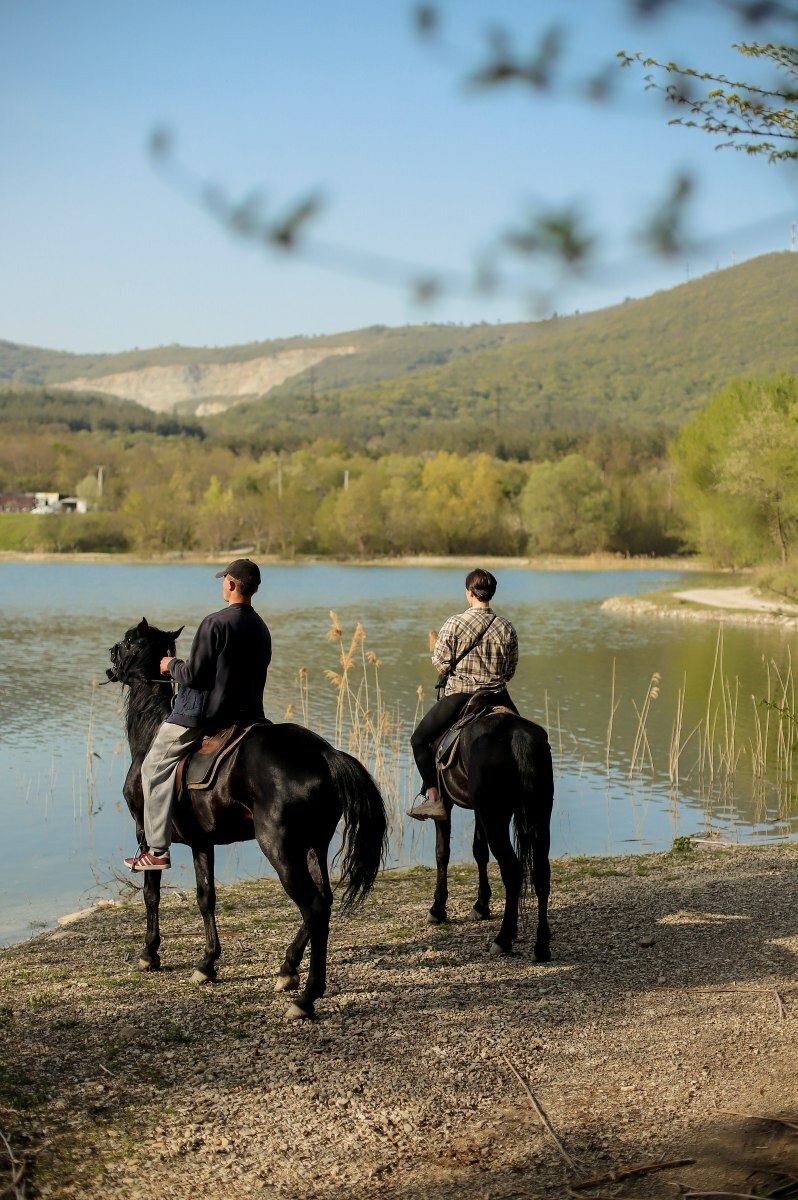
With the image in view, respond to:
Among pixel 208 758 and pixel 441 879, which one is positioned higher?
pixel 208 758

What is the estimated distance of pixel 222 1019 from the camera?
6082mm

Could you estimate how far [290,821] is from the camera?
6168mm

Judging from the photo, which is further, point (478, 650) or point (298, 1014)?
point (478, 650)

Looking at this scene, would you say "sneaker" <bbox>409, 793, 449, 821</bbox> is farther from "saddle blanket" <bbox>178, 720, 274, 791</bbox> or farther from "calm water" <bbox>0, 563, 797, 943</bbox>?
"calm water" <bbox>0, 563, 797, 943</bbox>

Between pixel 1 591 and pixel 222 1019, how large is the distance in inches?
2219

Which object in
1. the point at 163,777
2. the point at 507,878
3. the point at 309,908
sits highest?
the point at 163,777

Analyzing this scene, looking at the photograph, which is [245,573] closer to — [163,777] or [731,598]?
[163,777]

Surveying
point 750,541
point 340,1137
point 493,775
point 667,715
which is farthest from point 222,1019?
point 750,541

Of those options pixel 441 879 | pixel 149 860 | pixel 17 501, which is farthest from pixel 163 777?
pixel 17 501

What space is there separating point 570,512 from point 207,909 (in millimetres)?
96574

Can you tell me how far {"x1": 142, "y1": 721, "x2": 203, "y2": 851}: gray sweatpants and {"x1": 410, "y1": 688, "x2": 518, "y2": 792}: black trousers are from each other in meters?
1.70

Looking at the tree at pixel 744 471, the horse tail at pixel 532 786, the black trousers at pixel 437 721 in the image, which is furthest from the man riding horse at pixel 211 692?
the tree at pixel 744 471

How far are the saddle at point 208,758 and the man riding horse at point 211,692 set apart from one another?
49 mm

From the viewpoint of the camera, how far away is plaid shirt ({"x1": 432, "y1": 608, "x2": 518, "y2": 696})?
7.76 meters
